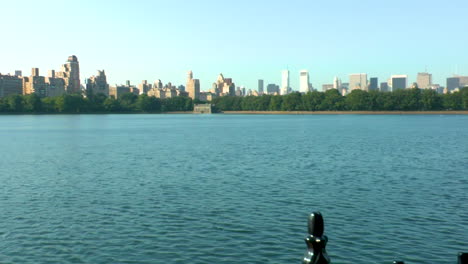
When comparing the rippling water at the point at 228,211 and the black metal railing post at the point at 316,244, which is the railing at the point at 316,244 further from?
the rippling water at the point at 228,211

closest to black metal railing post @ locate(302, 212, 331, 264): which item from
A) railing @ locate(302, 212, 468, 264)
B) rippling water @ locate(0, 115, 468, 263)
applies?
railing @ locate(302, 212, 468, 264)

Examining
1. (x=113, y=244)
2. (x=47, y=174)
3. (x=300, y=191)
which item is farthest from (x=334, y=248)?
(x=47, y=174)

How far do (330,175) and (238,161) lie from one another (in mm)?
12824

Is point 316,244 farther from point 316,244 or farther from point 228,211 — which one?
point 228,211

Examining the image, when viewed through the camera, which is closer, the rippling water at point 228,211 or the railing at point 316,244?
the railing at point 316,244

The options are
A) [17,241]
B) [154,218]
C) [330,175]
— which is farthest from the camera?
[330,175]

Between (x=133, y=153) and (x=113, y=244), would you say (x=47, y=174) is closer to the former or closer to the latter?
(x=133, y=153)


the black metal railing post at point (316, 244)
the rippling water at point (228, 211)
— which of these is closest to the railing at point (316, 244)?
the black metal railing post at point (316, 244)

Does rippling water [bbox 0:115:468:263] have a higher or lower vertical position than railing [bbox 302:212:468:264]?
lower

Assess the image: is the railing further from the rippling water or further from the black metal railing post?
the rippling water

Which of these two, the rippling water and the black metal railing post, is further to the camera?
the rippling water

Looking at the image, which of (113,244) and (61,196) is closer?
(113,244)

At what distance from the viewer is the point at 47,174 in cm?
4097

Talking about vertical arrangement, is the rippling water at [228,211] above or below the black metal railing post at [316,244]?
below
